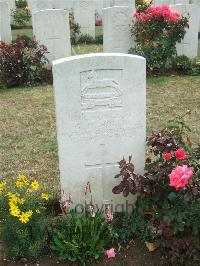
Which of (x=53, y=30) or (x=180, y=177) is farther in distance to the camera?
(x=53, y=30)

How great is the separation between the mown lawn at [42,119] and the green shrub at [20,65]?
12.6 inches

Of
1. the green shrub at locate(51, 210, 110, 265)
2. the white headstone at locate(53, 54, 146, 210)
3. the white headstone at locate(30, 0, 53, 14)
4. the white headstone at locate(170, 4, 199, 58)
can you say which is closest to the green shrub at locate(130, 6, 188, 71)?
the white headstone at locate(170, 4, 199, 58)

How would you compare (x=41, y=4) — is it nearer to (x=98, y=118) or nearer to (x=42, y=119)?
(x=42, y=119)

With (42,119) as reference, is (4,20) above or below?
above

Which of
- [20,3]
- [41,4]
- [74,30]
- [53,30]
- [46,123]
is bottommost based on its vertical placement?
[46,123]

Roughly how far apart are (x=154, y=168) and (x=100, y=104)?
70 centimetres

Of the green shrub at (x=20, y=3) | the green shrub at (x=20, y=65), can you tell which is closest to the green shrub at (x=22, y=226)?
the green shrub at (x=20, y=65)

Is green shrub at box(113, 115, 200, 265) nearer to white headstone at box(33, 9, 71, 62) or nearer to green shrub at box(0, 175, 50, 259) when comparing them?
green shrub at box(0, 175, 50, 259)

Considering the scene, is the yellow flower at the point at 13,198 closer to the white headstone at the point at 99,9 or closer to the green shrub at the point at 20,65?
the green shrub at the point at 20,65

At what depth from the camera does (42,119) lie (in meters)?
6.91

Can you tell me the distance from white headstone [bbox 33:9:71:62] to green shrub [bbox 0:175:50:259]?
663cm

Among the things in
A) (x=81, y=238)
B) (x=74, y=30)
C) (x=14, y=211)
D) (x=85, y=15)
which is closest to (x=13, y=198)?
(x=14, y=211)

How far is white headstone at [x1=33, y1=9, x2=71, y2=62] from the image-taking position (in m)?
9.50

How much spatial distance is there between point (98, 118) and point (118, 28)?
20.6 ft
